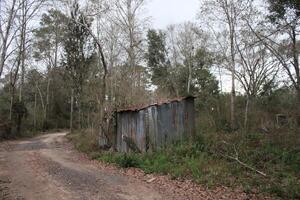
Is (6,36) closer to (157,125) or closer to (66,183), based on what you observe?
(157,125)

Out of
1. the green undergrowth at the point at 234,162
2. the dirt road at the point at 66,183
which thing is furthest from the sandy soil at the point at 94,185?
the green undergrowth at the point at 234,162

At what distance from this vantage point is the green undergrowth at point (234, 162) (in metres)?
10.8

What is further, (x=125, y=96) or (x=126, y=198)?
(x=125, y=96)

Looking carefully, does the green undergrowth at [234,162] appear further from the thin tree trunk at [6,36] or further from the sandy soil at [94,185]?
the thin tree trunk at [6,36]

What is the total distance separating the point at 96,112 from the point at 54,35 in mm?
26527

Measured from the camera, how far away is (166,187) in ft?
36.1

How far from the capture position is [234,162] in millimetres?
13273

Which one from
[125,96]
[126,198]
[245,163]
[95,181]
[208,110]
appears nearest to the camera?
[126,198]

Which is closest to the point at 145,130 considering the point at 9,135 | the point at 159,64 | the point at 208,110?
the point at 208,110

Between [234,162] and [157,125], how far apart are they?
4850mm

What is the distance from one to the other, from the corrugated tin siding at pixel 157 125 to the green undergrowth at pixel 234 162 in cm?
88

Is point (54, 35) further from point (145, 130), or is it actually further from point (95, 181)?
point (95, 181)

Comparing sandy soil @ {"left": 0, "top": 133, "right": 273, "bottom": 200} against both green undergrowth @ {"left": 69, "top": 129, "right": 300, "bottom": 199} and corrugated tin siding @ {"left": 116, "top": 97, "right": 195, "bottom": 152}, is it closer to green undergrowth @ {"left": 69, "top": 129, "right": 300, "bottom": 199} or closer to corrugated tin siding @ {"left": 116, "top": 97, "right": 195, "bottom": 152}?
green undergrowth @ {"left": 69, "top": 129, "right": 300, "bottom": 199}

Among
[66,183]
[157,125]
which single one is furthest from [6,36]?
[66,183]
